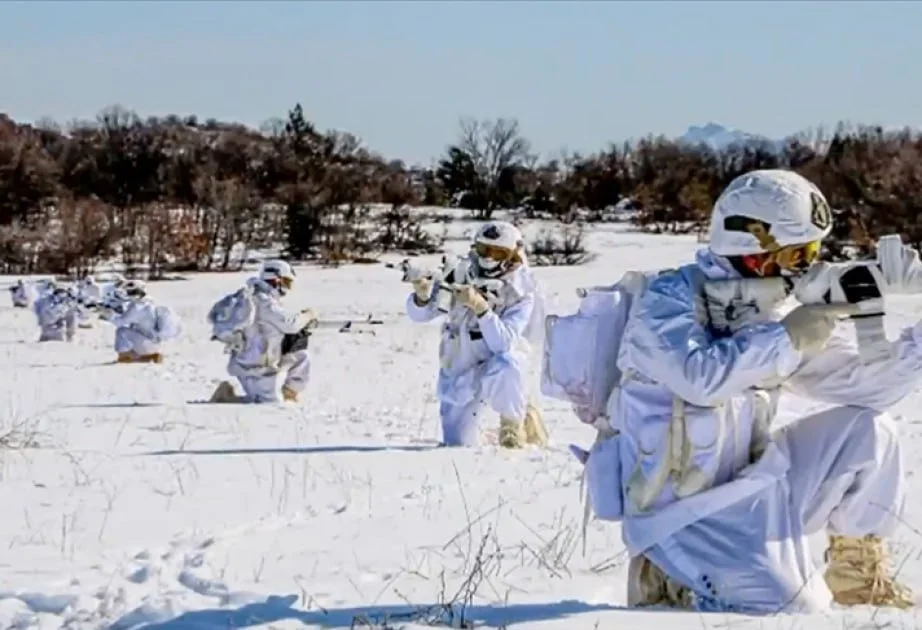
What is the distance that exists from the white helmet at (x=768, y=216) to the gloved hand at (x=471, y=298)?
18.4 feet

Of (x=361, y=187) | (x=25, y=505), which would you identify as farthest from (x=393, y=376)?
(x=361, y=187)

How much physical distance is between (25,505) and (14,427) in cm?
365

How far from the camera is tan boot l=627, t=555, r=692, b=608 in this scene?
4.91 m

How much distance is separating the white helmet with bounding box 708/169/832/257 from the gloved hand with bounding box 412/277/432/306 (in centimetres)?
623

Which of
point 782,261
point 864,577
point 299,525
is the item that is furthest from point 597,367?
point 299,525

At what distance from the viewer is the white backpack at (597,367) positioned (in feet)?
16.7

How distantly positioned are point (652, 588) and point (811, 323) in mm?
983

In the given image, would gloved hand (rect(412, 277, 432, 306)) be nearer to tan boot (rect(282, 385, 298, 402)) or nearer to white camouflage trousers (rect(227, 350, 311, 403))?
white camouflage trousers (rect(227, 350, 311, 403))

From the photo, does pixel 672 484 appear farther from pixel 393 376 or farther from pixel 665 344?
pixel 393 376

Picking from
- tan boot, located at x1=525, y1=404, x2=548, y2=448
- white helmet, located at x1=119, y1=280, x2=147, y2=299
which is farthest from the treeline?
tan boot, located at x1=525, y1=404, x2=548, y2=448

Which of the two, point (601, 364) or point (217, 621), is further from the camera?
point (601, 364)

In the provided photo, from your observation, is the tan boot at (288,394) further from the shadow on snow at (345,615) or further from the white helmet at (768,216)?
the white helmet at (768,216)

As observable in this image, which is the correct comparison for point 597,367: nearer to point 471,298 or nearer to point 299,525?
point 299,525

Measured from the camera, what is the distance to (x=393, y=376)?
19312 millimetres
